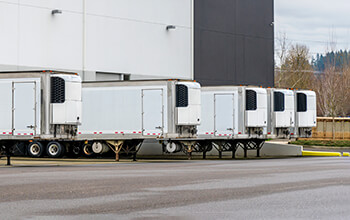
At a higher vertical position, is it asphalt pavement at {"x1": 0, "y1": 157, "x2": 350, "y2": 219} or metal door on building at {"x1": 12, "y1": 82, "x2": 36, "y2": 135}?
metal door on building at {"x1": 12, "y1": 82, "x2": 36, "y2": 135}

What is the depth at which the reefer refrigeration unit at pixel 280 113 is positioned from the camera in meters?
35.5

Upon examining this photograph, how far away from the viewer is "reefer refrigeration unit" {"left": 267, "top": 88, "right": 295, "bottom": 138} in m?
35.5

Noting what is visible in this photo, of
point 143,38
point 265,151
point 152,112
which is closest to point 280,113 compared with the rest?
point 265,151

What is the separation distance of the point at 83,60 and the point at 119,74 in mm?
2864

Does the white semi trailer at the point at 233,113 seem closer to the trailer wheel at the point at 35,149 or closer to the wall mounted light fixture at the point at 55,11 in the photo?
the trailer wheel at the point at 35,149

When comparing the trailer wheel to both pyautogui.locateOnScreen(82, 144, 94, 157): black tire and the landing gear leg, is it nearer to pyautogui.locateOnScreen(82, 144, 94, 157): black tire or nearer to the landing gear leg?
pyautogui.locateOnScreen(82, 144, 94, 157): black tire

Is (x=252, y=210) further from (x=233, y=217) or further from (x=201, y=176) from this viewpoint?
(x=201, y=176)

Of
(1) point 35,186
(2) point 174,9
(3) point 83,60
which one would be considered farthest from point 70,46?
(1) point 35,186

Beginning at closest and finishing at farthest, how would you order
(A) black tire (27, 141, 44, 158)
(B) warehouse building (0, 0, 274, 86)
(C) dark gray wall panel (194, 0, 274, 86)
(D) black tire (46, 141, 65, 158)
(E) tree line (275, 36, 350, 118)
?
(D) black tire (46, 141, 65, 158), (A) black tire (27, 141, 44, 158), (B) warehouse building (0, 0, 274, 86), (C) dark gray wall panel (194, 0, 274, 86), (E) tree line (275, 36, 350, 118)

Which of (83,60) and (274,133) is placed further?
(83,60)

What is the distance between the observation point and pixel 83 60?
129 ft

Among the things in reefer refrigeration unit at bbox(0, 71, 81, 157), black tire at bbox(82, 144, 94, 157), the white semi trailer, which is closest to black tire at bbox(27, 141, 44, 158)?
black tire at bbox(82, 144, 94, 157)

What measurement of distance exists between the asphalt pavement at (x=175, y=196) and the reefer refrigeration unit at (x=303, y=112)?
18712 millimetres

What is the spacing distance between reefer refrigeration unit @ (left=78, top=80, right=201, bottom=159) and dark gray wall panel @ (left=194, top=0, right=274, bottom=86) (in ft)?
46.1
